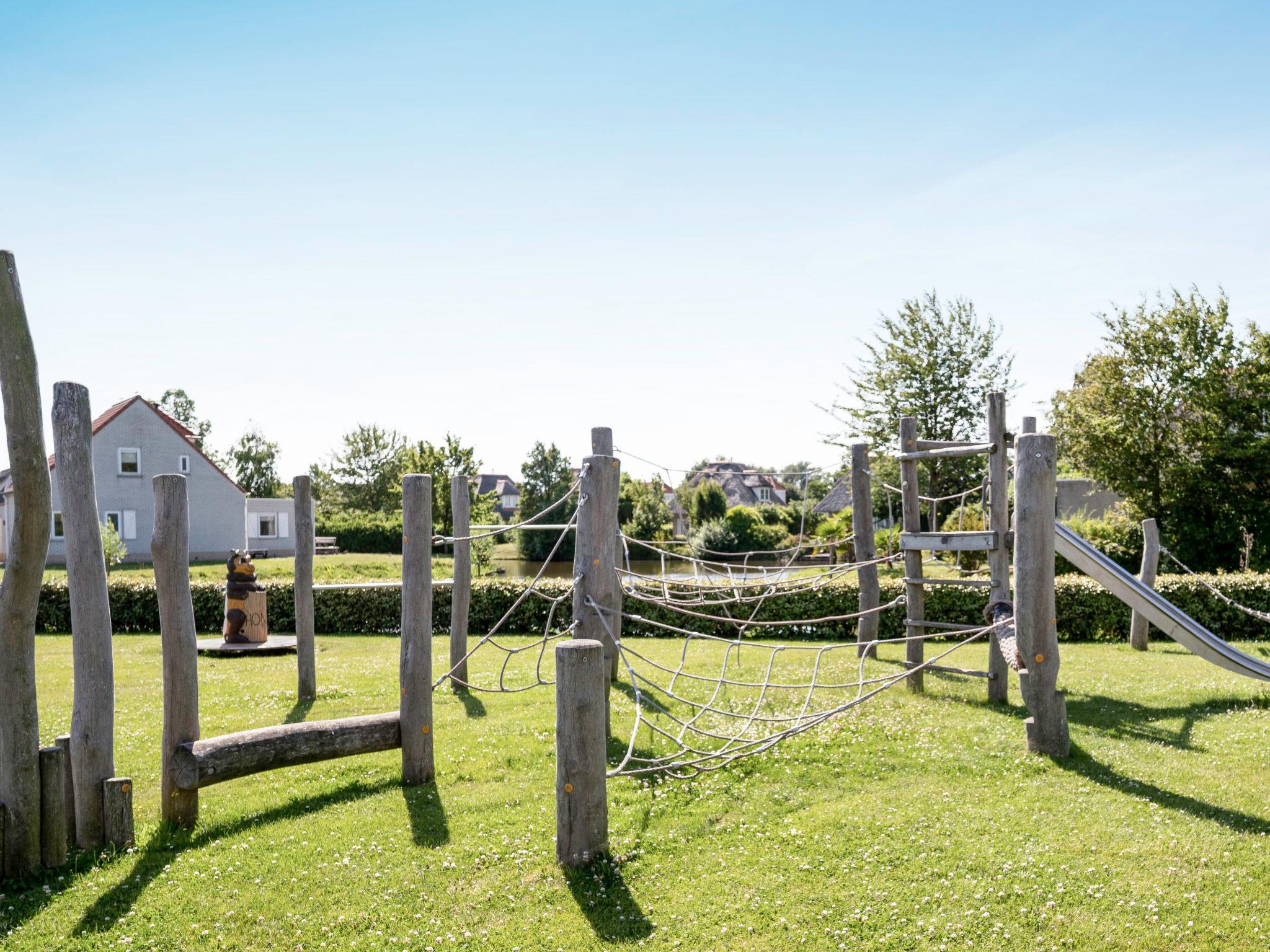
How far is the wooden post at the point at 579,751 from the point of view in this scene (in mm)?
5320

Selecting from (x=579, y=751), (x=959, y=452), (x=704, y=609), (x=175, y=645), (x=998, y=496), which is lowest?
(x=704, y=609)

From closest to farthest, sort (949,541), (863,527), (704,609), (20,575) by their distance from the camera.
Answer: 1. (20,575)
2. (949,541)
3. (863,527)
4. (704,609)

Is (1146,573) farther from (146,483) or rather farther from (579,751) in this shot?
(146,483)

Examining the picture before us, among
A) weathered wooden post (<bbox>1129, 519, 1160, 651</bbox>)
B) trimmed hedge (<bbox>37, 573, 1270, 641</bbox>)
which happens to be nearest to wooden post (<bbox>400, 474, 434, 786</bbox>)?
trimmed hedge (<bbox>37, 573, 1270, 641</bbox>)

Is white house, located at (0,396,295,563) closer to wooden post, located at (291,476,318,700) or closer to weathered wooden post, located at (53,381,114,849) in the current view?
wooden post, located at (291,476,318,700)

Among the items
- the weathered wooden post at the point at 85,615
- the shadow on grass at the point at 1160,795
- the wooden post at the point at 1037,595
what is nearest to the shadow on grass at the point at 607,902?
the weathered wooden post at the point at 85,615

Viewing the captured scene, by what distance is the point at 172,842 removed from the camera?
5.80 m

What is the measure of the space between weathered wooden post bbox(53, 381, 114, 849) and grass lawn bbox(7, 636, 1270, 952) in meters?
0.43

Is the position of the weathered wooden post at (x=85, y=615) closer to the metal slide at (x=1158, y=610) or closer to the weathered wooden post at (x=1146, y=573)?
the metal slide at (x=1158, y=610)

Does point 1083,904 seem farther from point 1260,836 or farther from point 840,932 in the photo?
point 1260,836

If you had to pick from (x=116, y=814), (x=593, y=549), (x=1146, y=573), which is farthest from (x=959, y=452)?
(x=116, y=814)

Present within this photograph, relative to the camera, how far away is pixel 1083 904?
15.8 feet

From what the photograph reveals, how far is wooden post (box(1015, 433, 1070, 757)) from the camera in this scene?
7.39m

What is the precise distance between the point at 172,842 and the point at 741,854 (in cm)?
366
